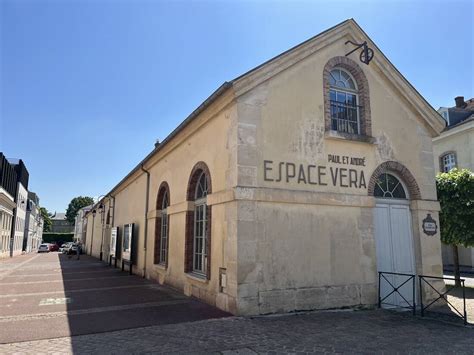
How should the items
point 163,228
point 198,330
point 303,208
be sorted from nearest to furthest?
point 198,330
point 303,208
point 163,228

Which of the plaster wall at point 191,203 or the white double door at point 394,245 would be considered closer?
the plaster wall at point 191,203

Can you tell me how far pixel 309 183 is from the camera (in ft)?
25.5

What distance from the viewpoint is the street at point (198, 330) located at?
4.97 metres

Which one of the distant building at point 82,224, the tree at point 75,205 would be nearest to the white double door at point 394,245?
the distant building at point 82,224

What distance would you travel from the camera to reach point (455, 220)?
1153 centimetres

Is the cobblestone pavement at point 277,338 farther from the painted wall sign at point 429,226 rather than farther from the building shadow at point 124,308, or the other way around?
the painted wall sign at point 429,226

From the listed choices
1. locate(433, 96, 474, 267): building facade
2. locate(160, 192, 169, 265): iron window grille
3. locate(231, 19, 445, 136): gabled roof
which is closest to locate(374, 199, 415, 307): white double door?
locate(231, 19, 445, 136): gabled roof

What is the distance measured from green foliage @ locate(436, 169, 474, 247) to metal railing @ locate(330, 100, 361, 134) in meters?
5.32

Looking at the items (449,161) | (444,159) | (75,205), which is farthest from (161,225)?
(75,205)

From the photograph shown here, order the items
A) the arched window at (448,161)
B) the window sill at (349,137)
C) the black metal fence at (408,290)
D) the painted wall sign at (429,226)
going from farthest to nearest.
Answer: the arched window at (448,161) < the painted wall sign at (429,226) < the window sill at (349,137) < the black metal fence at (408,290)

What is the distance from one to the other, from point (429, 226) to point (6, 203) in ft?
101

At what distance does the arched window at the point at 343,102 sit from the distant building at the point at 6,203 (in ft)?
78.0

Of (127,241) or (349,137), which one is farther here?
(127,241)

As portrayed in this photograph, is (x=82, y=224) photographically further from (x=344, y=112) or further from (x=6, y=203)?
(x=344, y=112)
